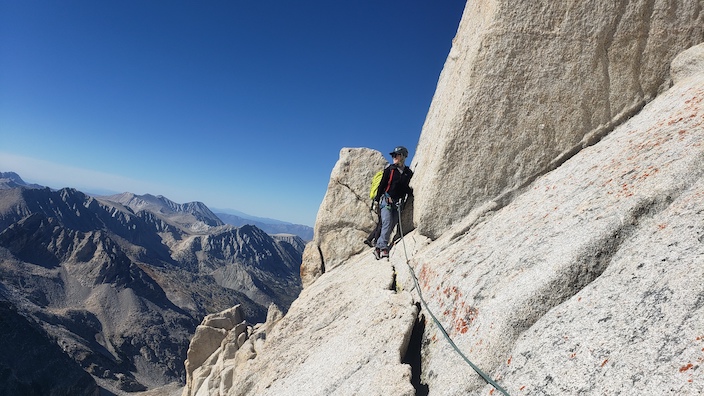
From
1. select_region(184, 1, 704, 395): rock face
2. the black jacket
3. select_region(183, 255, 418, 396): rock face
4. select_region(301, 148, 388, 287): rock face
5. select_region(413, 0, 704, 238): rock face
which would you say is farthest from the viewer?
select_region(301, 148, 388, 287): rock face

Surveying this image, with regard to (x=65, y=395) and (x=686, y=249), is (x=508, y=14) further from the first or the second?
(x=65, y=395)

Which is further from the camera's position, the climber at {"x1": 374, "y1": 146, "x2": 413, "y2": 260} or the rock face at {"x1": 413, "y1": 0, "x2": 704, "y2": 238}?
the climber at {"x1": 374, "y1": 146, "x2": 413, "y2": 260}

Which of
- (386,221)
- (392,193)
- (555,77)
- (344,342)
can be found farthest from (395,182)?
(344,342)

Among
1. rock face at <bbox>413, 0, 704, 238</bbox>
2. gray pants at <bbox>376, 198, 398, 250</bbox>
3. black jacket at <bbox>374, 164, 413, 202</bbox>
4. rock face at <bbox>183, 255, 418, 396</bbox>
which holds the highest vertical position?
rock face at <bbox>413, 0, 704, 238</bbox>

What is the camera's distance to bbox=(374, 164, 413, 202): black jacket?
47.3 feet

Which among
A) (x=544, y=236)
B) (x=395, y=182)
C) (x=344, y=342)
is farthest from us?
(x=395, y=182)

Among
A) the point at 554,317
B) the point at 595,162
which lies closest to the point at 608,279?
the point at 554,317

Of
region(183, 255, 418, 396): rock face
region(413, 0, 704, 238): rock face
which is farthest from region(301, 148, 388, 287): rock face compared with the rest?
region(413, 0, 704, 238): rock face

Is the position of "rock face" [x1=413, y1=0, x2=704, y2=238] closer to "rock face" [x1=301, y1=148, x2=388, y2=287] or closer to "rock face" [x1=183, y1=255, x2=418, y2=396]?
"rock face" [x1=183, y1=255, x2=418, y2=396]

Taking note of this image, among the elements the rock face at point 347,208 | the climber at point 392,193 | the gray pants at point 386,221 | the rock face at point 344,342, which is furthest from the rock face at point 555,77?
the rock face at point 347,208

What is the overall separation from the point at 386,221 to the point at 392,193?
118 cm

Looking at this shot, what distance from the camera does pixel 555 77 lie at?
11656mm

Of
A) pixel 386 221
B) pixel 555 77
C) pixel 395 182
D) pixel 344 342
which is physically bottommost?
pixel 344 342

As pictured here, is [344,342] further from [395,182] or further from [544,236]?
[395,182]
